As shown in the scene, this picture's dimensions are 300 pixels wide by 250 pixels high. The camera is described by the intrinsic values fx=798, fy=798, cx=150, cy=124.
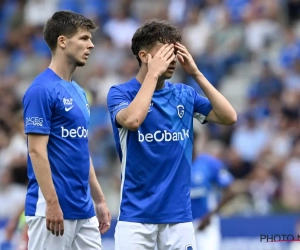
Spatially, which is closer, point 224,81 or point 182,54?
point 182,54

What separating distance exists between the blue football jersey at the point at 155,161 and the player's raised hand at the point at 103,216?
0.57 m

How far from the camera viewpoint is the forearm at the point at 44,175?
5527 mm

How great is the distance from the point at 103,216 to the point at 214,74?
29.7 feet

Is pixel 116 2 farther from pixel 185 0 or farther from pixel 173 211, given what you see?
pixel 173 211

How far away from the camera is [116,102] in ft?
18.5

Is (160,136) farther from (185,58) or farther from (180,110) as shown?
(185,58)

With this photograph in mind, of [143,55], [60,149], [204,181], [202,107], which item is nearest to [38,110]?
[60,149]

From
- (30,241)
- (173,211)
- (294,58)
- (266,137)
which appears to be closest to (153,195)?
(173,211)

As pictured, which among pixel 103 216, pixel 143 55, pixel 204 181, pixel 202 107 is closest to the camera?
pixel 143 55

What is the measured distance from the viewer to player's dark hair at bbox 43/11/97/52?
5906 millimetres

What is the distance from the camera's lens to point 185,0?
16.5 metres

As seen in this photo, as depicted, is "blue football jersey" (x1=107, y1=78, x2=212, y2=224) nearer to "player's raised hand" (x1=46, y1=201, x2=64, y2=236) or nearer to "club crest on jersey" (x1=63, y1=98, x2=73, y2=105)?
"club crest on jersey" (x1=63, y1=98, x2=73, y2=105)

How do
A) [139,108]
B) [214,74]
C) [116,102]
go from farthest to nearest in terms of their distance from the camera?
[214,74] < [116,102] < [139,108]

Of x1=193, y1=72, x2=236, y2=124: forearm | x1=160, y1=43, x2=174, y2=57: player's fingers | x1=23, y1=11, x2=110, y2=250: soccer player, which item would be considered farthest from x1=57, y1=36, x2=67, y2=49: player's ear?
x1=193, y1=72, x2=236, y2=124: forearm
